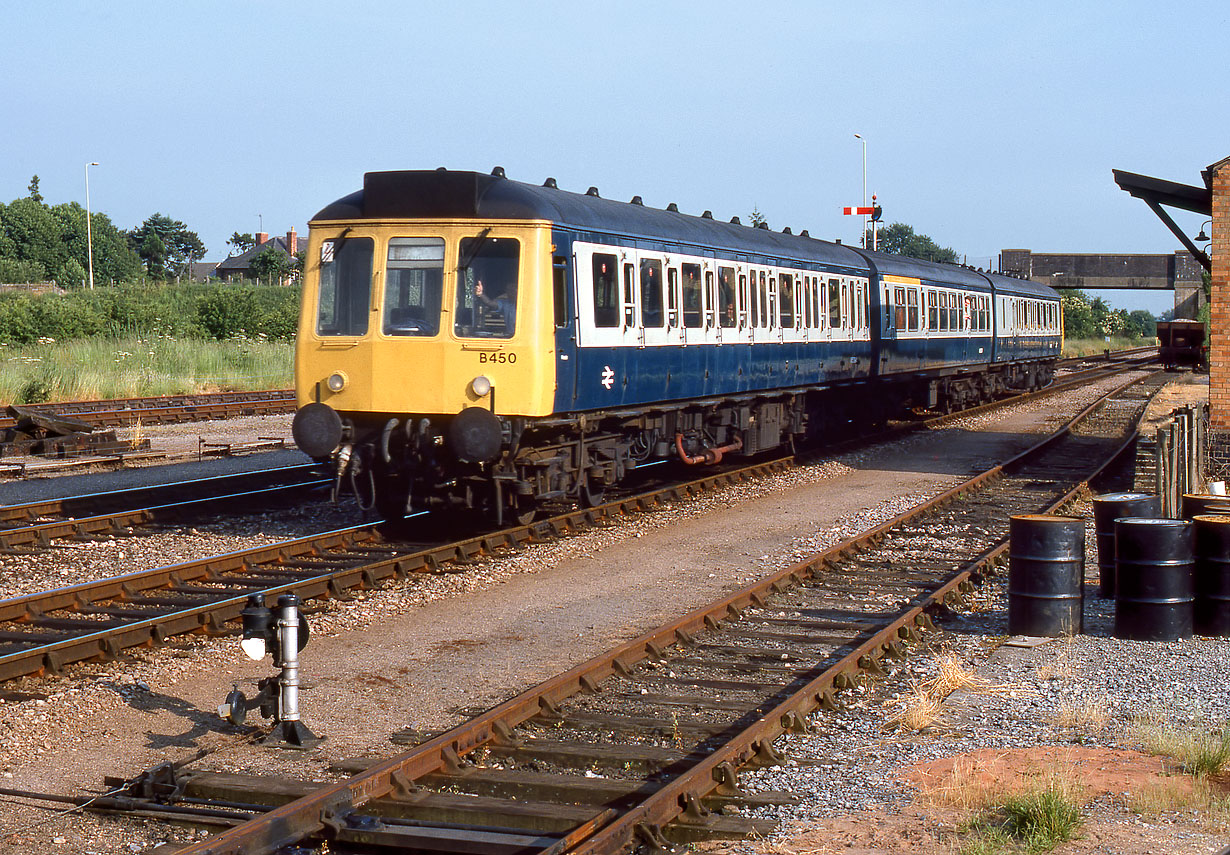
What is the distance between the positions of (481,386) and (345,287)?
171 cm

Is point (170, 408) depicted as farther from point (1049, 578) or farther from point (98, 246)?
point (98, 246)

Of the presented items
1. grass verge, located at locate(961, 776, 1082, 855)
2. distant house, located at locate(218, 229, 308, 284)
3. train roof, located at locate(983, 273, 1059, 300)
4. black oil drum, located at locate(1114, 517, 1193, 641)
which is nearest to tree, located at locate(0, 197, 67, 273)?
distant house, located at locate(218, 229, 308, 284)

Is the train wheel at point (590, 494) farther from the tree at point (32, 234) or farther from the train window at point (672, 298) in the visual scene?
the tree at point (32, 234)

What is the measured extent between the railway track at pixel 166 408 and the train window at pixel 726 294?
10.9 metres

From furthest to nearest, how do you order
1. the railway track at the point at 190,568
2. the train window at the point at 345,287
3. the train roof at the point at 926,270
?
the train roof at the point at 926,270
the train window at the point at 345,287
the railway track at the point at 190,568

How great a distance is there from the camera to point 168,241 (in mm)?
132500

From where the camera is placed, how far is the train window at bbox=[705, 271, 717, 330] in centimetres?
1652

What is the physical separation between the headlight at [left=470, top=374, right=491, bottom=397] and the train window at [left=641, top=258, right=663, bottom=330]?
9.59 feet

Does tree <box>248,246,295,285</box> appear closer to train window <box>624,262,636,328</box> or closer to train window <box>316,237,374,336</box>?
train window <box>624,262,636,328</box>

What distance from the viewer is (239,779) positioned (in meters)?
6.23

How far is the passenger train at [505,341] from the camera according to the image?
40.4 feet

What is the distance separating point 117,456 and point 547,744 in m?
13.8

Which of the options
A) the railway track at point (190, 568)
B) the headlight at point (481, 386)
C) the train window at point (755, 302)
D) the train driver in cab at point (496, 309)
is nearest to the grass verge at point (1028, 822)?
the railway track at point (190, 568)

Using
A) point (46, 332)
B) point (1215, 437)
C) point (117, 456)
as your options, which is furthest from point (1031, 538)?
point (46, 332)
